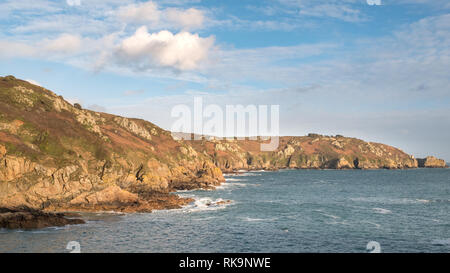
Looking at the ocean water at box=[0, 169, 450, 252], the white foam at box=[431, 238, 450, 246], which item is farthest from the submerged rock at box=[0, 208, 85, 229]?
the white foam at box=[431, 238, 450, 246]

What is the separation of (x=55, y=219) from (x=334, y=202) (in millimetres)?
60983

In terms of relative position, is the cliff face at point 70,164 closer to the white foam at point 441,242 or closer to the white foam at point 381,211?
the white foam at point 381,211

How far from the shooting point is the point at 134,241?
4019 centimetres

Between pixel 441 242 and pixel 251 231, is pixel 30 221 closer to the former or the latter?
pixel 251 231

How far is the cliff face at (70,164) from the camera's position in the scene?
58.9 metres

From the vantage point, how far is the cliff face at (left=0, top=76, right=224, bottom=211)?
5888cm

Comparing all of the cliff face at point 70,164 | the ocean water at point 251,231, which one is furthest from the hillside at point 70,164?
the ocean water at point 251,231

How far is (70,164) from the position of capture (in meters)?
66.6

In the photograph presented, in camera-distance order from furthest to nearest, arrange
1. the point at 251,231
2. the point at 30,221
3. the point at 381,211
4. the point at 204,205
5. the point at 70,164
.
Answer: the point at 204,205 < the point at 70,164 < the point at 381,211 < the point at 251,231 < the point at 30,221

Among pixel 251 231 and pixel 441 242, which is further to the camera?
pixel 251 231

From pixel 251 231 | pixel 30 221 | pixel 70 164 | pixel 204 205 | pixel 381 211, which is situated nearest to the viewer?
pixel 30 221

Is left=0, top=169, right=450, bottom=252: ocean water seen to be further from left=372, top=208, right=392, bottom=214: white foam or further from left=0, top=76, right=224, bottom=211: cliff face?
left=0, top=76, right=224, bottom=211: cliff face

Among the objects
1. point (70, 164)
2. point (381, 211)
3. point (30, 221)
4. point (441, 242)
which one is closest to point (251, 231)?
point (441, 242)
